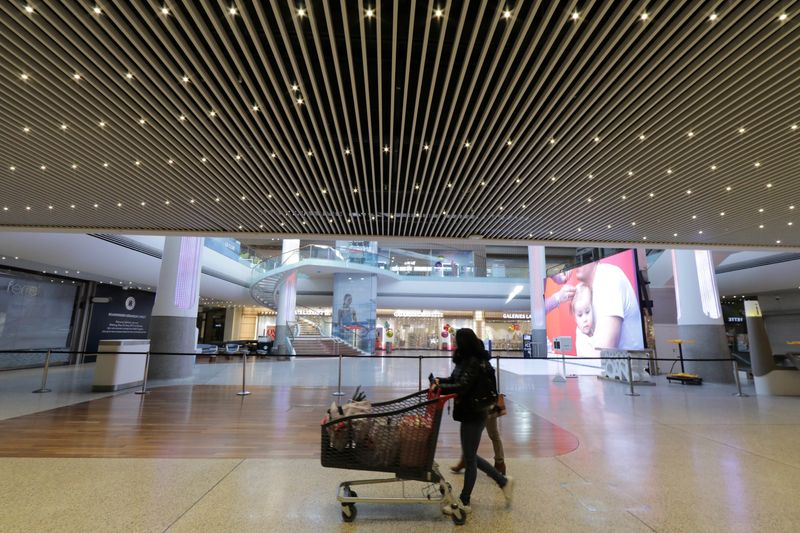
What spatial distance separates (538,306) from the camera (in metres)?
20.7

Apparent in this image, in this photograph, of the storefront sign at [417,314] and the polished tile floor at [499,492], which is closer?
the polished tile floor at [499,492]

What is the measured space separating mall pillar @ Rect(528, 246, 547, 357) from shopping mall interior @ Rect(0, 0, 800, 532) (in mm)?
9434

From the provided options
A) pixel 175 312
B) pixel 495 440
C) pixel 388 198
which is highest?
pixel 388 198

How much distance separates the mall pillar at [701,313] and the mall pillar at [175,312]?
14478 millimetres

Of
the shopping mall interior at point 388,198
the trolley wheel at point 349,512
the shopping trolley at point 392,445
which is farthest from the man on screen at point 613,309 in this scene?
the trolley wheel at point 349,512

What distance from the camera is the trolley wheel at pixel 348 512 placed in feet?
8.34

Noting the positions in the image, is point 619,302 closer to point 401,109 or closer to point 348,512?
point 401,109

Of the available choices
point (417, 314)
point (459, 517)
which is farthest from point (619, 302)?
point (417, 314)

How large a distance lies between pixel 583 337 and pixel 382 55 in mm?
14995

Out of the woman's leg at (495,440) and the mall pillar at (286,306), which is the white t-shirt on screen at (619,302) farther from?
the mall pillar at (286,306)

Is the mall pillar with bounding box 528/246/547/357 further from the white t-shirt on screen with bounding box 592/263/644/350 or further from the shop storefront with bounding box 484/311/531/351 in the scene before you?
the shop storefront with bounding box 484/311/531/351

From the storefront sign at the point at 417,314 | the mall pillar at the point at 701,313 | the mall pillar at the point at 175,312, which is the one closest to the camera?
the mall pillar at the point at 175,312

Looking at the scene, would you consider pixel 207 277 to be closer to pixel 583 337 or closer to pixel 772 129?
pixel 583 337

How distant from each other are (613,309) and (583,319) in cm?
239
